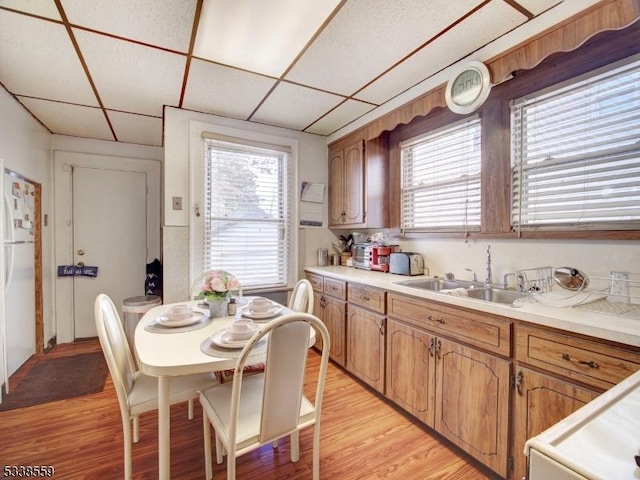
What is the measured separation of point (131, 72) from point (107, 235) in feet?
7.49

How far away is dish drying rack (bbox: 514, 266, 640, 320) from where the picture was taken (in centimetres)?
130

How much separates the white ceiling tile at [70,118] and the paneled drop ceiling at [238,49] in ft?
0.08

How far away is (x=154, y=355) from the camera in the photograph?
4.19ft

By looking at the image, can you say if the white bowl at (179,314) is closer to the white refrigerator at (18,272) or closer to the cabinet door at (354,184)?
the white refrigerator at (18,272)

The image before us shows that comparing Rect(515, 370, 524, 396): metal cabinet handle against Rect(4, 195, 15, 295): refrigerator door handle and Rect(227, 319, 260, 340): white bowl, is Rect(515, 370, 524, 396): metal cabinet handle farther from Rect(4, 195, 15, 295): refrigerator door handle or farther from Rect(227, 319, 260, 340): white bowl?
Rect(4, 195, 15, 295): refrigerator door handle

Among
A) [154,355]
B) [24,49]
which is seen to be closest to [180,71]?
[24,49]

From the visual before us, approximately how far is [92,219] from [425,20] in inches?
156

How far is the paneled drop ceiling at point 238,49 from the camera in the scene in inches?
59.1

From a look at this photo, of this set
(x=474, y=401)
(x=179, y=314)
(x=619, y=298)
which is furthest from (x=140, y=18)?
(x=619, y=298)

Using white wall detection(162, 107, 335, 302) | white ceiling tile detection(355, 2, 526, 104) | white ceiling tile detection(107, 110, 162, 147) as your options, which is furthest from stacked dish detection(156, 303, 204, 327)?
white ceiling tile detection(107, 110, 162, 147)

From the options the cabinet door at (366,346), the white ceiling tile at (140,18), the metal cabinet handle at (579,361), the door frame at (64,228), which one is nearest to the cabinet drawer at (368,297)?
the cabinet door at (366,346)

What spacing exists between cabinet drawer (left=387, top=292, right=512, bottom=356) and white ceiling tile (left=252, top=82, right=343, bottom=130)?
5.66 feet

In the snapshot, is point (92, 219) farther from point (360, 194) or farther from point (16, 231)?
point (360, 194)

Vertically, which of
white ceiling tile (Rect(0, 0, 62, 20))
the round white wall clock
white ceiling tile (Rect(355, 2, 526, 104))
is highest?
white ceiling tile (Rect(355, 2, 526, 104))
